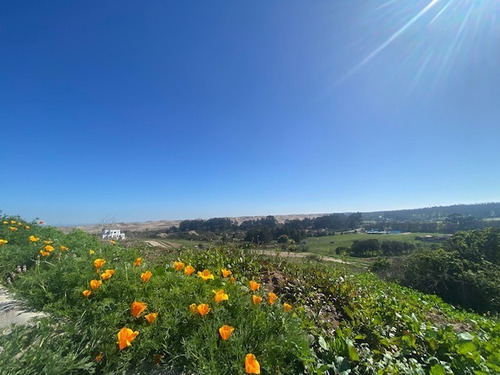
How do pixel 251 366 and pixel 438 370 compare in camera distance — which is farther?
pixel 438 370

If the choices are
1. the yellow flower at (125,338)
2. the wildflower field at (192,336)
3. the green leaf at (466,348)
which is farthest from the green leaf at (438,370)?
the yellow flower at (125,338)

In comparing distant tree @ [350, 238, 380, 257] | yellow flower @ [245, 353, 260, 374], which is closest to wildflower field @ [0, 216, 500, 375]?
yellow flower @ [245, 353, 260, 374]

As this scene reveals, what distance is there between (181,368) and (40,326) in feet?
3.63

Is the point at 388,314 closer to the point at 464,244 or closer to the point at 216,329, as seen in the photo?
the point at 216,329

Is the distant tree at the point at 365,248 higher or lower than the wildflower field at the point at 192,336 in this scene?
lower

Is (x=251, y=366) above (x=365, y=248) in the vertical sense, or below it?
above

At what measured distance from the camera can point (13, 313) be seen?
7.05 ft

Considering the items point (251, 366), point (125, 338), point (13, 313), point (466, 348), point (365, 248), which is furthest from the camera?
point (365, 248)

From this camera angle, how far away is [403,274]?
15.2 meters

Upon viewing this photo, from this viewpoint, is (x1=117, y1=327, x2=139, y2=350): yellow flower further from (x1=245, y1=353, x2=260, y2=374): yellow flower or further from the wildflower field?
(x1=245, y1=353, x2=260, y2=374): yellow flower

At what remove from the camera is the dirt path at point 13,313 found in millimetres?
1998

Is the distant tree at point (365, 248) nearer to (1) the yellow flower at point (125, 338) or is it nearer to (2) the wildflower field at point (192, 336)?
(2) the wildflower field at point (192, 336)

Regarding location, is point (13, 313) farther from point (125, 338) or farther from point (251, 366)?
point (251, 366)

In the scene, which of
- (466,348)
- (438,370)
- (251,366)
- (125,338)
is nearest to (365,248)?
(466,348)
